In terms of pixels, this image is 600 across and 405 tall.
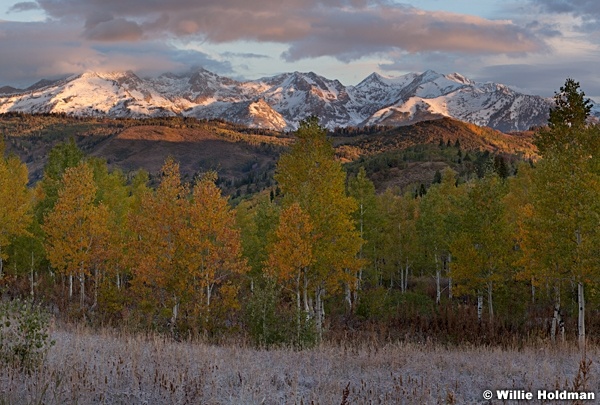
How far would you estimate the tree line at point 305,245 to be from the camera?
22297 millimetres

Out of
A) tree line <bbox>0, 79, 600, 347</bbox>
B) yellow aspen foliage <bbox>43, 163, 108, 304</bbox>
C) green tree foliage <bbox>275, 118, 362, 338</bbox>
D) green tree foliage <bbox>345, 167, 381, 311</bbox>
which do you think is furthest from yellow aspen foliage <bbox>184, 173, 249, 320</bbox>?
green tree foliage <bbox>345, 167, 381, 311</bbox>

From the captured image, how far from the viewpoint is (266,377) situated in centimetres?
933

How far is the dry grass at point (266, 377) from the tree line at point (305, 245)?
6.32 metres

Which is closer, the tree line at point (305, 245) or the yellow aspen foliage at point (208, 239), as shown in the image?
the tree line at point (305, 245)

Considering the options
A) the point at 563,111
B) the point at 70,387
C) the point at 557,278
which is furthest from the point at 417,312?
the point at 70,387

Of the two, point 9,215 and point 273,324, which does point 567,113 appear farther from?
point 9,215

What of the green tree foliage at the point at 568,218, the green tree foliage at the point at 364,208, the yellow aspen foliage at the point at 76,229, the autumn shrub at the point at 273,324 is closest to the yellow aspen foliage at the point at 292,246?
the autumn shrub at the point at 273,324

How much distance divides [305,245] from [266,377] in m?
17.6

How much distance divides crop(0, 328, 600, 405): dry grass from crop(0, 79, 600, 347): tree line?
6319 millimetres

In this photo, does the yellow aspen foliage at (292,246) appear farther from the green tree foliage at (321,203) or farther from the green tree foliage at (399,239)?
the green tree foliage at (399,239)

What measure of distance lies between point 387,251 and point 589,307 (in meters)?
19.1

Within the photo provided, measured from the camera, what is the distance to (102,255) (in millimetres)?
32062

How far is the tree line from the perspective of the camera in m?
22.3

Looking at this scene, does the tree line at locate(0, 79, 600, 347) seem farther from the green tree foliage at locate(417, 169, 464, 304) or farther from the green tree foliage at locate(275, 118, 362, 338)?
the green tree foliage at locate(417, 169, 464, 304)
